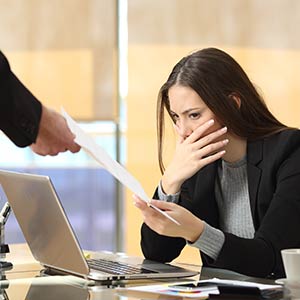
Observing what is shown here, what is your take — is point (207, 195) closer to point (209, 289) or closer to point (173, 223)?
point (173, 223)

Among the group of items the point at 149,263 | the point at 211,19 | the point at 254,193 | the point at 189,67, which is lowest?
the point at 149,263

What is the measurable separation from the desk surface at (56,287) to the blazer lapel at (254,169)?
0.35 meters

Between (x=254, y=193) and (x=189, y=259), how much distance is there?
2.13 metres

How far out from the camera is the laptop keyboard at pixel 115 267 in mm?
1970

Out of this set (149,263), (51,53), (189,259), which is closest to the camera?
(149,263)

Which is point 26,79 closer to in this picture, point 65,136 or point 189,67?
point 189,67

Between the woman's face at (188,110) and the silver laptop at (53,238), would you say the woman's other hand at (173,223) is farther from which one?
the woman's face at (188,110)

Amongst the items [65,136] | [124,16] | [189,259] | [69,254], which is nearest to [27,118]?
[65,136]

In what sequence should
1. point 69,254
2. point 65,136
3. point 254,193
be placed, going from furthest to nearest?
point 254,193, point 69,254, point 65,136

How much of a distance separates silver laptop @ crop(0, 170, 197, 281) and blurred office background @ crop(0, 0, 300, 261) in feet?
8.33

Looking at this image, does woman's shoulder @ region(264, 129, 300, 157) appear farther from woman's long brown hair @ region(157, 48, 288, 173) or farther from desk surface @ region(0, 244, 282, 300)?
desk surface @ region(0, 244, 282, 300)

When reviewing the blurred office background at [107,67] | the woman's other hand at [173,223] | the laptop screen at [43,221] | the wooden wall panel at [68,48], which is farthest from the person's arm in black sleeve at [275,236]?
the wooden wall panel at [68,48]

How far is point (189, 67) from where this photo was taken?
2.49 metres

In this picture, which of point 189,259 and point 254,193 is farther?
point 189,259
